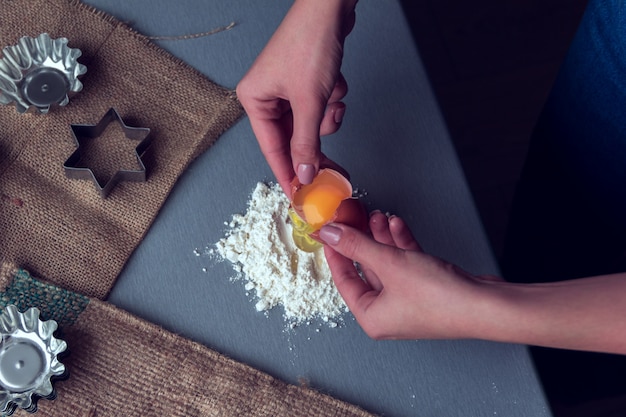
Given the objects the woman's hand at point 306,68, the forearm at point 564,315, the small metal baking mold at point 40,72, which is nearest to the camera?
the forearm at point 564,315

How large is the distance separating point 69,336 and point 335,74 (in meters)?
0.44

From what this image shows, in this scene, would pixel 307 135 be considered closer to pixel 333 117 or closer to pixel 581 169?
pixel 333 117

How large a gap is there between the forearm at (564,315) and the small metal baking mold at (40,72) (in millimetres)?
595

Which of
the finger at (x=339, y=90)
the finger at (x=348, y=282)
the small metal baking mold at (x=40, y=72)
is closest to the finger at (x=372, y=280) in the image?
the finger at (x=348, y=282)

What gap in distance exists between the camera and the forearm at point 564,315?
60 centimetres

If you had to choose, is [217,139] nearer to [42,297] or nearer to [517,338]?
[42,297]

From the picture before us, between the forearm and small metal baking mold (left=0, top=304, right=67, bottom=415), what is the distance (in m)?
0.47

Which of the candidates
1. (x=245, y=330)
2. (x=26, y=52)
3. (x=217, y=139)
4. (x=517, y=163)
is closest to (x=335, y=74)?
(x=217, y=139)

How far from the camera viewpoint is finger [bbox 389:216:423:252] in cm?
71

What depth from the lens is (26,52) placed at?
2.71ft

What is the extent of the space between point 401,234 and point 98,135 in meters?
0.42

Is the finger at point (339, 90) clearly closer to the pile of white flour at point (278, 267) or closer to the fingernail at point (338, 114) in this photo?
the fingernail at point (338, 114)

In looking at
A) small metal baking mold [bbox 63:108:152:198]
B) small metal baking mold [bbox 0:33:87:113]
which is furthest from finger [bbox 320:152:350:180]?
small metal baking mold [bbox 0:33:87:113]

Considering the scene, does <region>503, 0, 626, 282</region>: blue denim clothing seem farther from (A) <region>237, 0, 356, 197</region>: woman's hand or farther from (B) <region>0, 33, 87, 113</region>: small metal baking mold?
(B) <region>0, 33, 87, 113</region>: small metal baking mold
